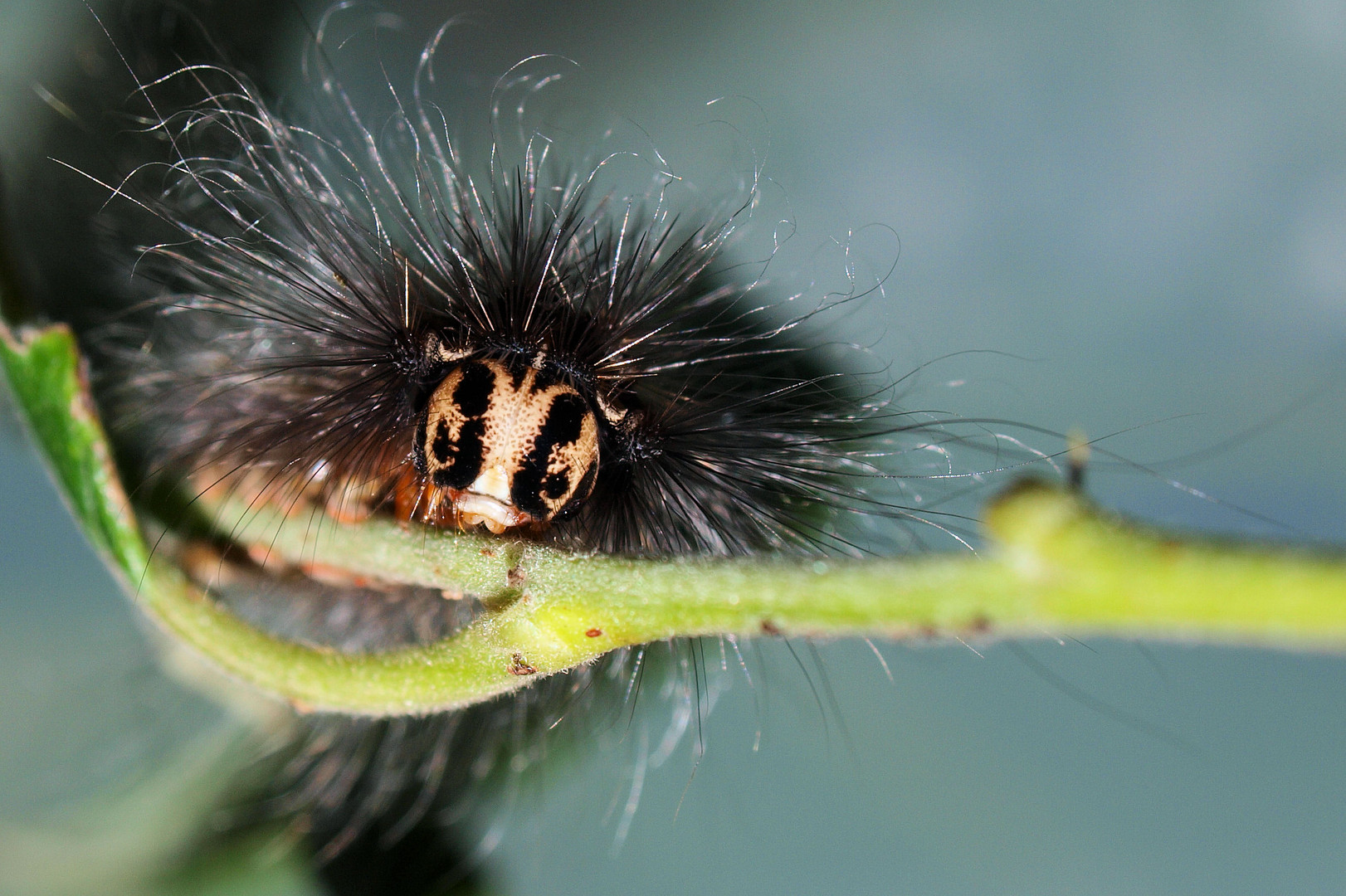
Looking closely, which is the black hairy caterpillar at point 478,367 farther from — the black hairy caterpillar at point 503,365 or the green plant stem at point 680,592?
the green plant stem at point 680,592

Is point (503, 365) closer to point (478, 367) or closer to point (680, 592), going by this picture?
point (478, 367)

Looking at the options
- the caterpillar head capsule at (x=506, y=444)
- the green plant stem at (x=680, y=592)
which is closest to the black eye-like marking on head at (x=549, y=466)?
the caterpillar head capsule at (x=506, y=444)

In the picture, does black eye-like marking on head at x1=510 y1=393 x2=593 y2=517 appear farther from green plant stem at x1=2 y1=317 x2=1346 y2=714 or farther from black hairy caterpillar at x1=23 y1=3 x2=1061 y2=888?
green plant stem at x1=2 y1=317 x2=1346 y2=714

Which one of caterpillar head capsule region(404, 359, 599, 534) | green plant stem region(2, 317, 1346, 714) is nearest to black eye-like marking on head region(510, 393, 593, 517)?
caterpillar head capsule region(404, 359, 599, 534)

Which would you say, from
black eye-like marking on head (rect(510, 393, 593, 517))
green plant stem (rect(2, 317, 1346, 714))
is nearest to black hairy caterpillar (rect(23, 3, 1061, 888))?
black eye-like marking on head (rect(510, 393, 593, 517))

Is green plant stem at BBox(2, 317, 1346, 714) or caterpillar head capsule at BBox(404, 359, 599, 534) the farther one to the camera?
caterpillar head capsule at BBox(404, 359, 599, 534)

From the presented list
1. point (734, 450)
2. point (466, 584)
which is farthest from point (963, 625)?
point (734, 450)

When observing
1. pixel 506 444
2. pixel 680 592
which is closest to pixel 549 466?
pixel 506 444
